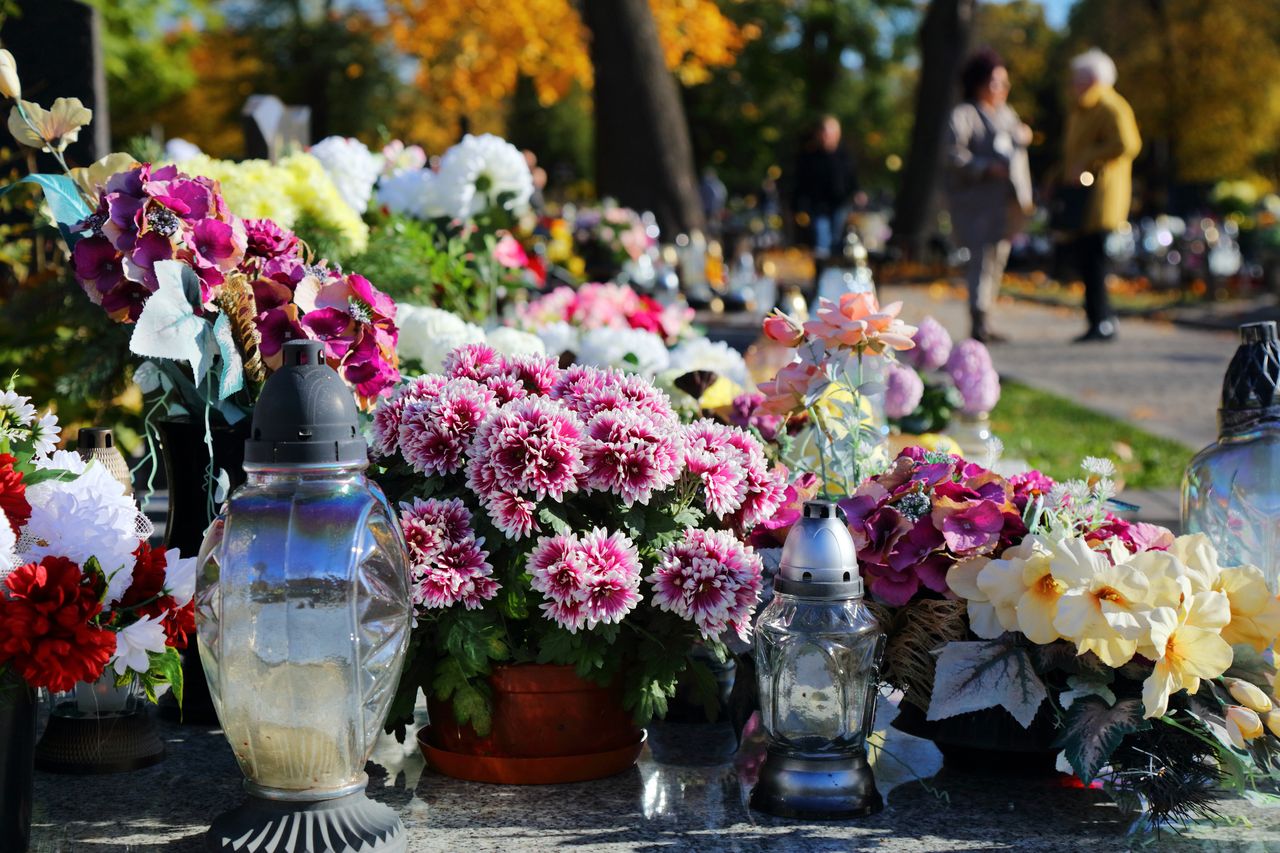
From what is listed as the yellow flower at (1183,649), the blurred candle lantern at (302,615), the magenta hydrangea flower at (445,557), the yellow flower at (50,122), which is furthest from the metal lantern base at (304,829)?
the yellow flower at (50,122)

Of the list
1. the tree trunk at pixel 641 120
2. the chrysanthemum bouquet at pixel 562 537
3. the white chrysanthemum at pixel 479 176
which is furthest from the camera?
the tree trunk at pixel 641 120

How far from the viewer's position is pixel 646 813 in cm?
251

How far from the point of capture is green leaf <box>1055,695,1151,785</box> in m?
2.39

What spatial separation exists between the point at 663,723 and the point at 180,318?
4.24 feet

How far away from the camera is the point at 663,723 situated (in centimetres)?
312

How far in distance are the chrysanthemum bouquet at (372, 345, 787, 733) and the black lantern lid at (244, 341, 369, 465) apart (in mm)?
402

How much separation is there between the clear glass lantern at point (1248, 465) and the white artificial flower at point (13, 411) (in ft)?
7.44

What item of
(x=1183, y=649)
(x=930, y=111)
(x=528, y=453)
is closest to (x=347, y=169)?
(x=528, y=453)

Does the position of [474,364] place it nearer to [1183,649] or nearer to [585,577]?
[585,577]

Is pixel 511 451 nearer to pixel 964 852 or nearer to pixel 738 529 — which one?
pixel 738 529

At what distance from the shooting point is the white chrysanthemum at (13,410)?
8.09 ft

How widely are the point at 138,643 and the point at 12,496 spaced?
30 centimetres

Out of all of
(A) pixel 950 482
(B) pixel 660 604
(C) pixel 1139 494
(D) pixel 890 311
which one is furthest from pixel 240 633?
(C) pixel 1139 494

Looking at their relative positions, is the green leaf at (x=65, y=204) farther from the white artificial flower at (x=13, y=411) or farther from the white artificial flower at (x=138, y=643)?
the white artificial flower at (x=138, y=643)
